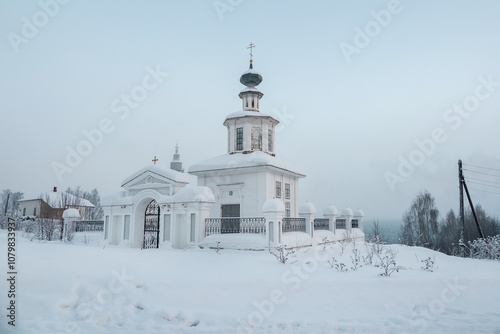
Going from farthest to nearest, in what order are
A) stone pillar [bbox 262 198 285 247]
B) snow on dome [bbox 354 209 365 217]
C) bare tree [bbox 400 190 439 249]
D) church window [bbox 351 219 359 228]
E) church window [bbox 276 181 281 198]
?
bare tree [bbox 400 190 439 249], church window [bbox 351 219 359 228], snow on dome [bbox 354 209 365 217], church window [bbox 276 181 281 198], stone pillar [bbox 262 198 285 247]

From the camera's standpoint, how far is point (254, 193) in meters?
17.0

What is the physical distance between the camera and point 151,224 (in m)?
16.9

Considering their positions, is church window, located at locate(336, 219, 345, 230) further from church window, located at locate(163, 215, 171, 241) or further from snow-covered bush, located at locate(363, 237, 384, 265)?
church window, located at locate(163, 215, 171, 241)

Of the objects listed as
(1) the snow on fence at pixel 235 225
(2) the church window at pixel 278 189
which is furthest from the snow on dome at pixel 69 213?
(2) the church window at pixel 278 189

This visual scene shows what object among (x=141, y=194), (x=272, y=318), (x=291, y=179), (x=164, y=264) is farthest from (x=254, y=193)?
→ (x=272, y=318)

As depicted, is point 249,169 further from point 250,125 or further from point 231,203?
→ point 250,125

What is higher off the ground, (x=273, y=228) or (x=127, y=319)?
(x=273, y=228)

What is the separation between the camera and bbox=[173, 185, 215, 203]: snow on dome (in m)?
14.1

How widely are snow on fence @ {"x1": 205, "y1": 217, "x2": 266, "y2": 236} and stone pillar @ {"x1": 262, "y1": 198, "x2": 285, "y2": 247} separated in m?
0.68

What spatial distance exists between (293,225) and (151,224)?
7594 millimetres

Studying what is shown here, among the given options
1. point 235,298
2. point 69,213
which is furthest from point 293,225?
point 69,213

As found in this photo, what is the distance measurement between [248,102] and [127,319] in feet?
54.8

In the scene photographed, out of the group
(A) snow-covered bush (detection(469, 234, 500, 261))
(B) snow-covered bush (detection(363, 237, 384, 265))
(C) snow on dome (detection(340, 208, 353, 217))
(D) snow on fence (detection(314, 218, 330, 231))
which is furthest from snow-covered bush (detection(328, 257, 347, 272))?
(C) snow on dome (detection(340, 208, 353, 217))

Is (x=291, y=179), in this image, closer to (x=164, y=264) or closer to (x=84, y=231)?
(x=164, y=264)
